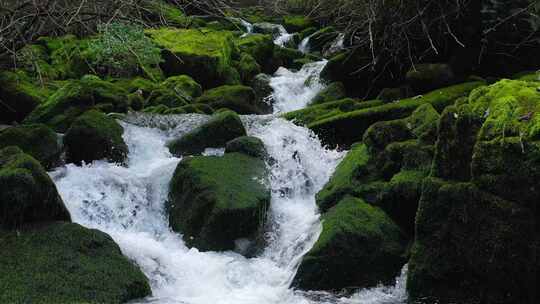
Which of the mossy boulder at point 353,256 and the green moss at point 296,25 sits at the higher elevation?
the green moss at point 296,25

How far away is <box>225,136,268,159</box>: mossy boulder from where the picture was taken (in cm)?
902

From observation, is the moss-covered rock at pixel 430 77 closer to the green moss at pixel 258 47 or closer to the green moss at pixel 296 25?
the green moss at pixel 258 47

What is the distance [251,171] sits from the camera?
325 inches

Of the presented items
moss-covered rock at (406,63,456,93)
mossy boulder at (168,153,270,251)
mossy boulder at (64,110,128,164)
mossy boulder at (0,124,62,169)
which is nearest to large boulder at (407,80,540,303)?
mossy boulder at (168,153,270,251)

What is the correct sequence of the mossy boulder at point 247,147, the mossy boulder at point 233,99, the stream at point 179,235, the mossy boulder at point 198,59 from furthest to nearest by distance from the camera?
the mossy boulder at point 198,59
the mossy boulder at point 233,99
the mossy boulder at point 247,147
the stream at point 179,235

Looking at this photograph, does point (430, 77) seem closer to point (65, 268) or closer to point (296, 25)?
point (65, 268)

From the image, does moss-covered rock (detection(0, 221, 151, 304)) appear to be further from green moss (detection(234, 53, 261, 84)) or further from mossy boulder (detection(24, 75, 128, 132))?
green moss (detection(234, 53, 261, 84))

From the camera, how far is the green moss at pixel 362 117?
9.90 metres

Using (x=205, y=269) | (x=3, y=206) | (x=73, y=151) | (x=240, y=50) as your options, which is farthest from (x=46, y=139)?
(x=240, y=50)

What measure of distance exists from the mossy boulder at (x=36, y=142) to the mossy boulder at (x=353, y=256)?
4736mm

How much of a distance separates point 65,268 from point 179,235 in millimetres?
2233

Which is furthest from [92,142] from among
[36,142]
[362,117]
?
[362,117]

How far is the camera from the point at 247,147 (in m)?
9.06

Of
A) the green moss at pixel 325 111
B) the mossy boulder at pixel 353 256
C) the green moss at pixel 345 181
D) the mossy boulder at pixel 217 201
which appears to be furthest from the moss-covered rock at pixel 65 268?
the green moss at pixel 325 111
